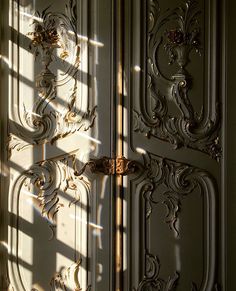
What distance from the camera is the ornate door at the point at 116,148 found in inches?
59.1

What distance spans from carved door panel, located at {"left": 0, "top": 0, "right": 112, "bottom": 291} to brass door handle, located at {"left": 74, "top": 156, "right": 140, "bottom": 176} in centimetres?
4

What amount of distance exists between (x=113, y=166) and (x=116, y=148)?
92 millimetres

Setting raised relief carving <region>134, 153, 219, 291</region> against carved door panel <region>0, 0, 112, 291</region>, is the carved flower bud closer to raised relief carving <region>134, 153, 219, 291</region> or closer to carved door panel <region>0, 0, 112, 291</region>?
carved door panel <region>0, 0, 112, 291</region>

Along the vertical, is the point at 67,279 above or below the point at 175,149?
below

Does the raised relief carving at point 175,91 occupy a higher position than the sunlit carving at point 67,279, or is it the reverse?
the raised relief carving at point 175,91

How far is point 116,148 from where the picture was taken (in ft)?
4.91

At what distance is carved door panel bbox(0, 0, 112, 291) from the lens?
1504 mm

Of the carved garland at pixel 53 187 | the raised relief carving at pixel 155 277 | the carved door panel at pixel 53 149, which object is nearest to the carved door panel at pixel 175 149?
the raised relief carving at pixel 155 277

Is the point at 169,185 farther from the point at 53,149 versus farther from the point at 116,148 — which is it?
the point at 53,149

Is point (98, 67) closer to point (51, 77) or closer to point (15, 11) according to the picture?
point (51, 77)

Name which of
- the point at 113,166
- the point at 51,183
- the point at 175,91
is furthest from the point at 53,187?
the point at 175,91

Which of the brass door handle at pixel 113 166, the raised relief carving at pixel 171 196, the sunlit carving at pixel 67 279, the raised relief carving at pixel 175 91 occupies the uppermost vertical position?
the raised relief carving at pixel 175 91

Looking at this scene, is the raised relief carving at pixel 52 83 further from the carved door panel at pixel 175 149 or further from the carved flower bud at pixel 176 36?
the carved flower bud at pixel 176 36
